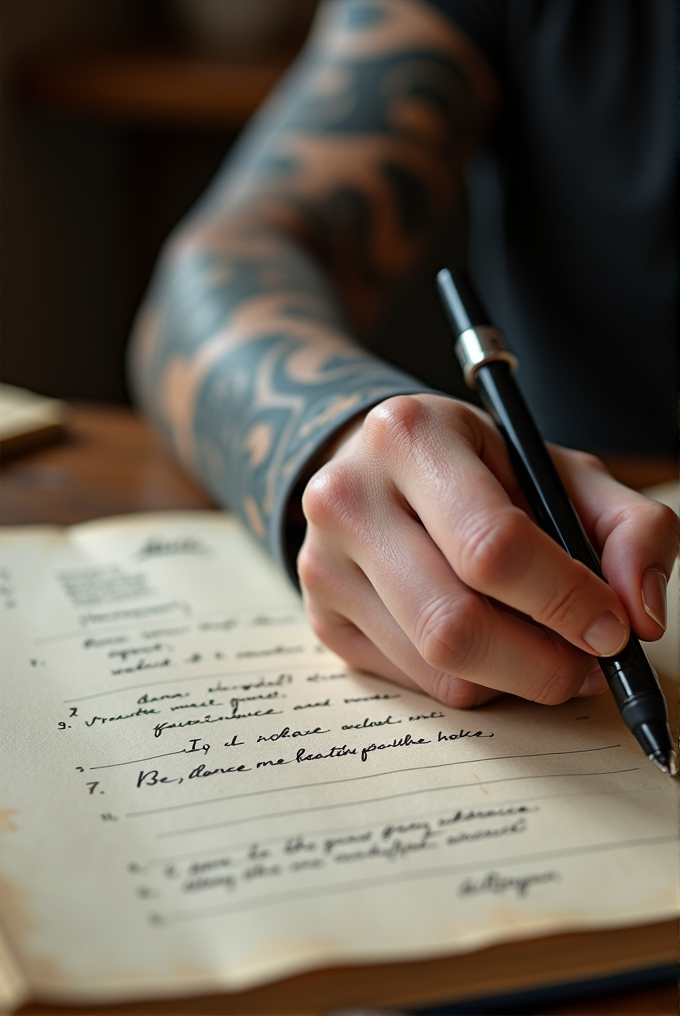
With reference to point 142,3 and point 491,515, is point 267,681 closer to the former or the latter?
point 491,515

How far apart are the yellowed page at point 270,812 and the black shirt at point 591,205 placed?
0.46m

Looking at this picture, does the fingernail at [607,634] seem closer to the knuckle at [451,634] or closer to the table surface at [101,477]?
the knuckle at [451,634]

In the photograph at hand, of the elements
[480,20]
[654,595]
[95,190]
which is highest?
[480,20]

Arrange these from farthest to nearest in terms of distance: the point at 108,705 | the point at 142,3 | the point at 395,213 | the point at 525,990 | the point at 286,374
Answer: the point at 142,3 → the point at 395,213 → the point at 286,374 → the point at 108,705 → the point at 525,990

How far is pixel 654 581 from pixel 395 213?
0.51 m

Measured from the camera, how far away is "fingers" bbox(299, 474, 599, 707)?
31cm

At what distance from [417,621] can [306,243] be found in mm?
453

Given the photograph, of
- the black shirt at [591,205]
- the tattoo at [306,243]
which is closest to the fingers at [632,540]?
the tattoo at [306,243]

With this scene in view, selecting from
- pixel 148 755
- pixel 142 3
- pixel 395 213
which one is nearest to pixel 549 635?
pixel 148 755

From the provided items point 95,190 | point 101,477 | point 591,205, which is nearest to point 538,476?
point 101,477

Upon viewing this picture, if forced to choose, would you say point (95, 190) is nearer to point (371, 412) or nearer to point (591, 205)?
point (591, 205)

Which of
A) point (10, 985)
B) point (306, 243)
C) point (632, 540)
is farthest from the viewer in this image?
point (306, 243)

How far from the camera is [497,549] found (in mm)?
287

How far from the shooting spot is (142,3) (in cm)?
167
